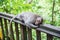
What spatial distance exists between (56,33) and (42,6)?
243 centimetres

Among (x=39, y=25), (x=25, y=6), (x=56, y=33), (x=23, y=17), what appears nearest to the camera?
(x=56, y=33)

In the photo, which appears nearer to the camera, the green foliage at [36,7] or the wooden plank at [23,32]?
the wooden plank at [23,32]

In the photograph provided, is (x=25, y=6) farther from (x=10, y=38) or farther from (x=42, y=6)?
(x=10, y=38)

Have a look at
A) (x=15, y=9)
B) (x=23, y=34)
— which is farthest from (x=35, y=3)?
(x=23, y=34)

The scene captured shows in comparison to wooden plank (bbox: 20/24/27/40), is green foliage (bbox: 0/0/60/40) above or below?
above

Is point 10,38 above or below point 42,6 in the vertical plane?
below

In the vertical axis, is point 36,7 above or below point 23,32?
above

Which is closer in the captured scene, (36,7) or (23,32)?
(23,32)

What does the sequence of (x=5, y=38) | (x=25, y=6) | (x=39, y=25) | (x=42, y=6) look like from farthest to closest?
(x=42, y=6)
(x=25, y=6)
(x=5, y=38)
(x=39, y=25)

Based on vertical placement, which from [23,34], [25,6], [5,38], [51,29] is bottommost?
[5,38]

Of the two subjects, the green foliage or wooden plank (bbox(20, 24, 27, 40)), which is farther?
the green foliage

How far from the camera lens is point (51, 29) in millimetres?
1693

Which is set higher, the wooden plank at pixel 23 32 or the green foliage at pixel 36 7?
the green foliage at pixel 36 7

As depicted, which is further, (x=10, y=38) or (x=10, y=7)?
(x=10, y=7)
